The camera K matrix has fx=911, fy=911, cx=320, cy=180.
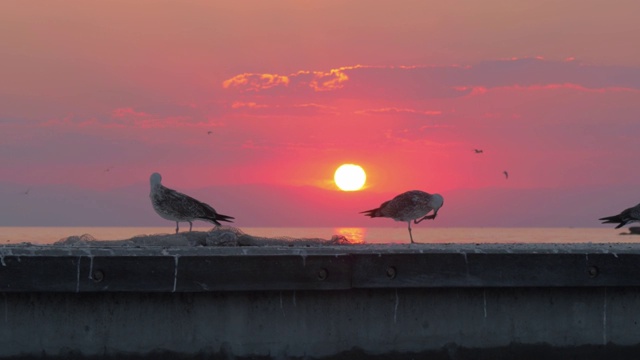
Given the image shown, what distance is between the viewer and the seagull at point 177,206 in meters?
18.2

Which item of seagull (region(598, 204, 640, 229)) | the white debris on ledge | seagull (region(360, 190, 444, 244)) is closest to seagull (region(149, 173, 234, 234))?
seagull (region(360, 190, 444, 244))

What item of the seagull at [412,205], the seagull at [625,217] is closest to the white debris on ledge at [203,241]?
the seagull at [412,205]

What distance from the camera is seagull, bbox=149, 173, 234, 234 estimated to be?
18172 mm

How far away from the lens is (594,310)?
8.74 meters

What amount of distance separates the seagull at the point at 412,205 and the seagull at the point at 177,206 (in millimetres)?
3564

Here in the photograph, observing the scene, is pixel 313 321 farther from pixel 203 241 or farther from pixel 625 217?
pixel 625 217

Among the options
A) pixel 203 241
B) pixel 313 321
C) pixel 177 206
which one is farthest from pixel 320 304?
pixel 177 206

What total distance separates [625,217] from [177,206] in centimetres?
928

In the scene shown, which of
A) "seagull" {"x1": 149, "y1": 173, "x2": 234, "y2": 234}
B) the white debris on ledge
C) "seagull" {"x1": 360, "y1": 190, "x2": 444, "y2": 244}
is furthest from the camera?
"seagull" {"x1": 360, "y1": 190, "x2": 444, "y2": 244}

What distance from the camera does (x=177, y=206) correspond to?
18500mm

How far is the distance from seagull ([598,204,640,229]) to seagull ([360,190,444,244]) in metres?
3.50

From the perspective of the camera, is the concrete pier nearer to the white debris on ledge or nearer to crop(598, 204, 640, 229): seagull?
the white debris on ledge

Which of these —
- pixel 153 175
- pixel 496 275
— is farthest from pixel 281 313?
pixel 153 175

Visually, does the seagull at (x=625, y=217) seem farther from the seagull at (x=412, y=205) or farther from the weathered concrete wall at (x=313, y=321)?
the weathered concrete wall at (x=313, y=321)
